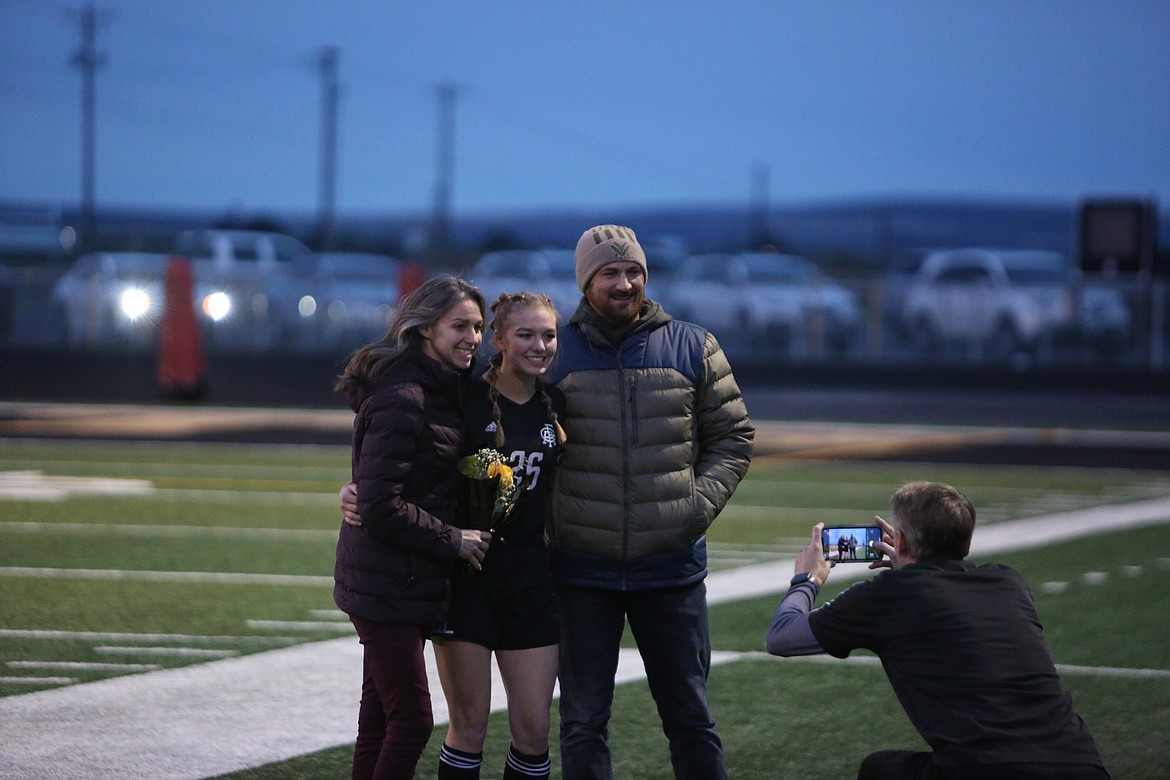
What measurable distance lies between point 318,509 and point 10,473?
3427 millimetres

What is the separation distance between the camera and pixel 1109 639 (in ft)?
25.1

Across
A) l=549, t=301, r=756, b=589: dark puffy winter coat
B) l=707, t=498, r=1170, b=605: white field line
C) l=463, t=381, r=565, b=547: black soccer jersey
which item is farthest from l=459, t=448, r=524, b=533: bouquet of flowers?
l=707, t=498, r=1170, b=605: white field line

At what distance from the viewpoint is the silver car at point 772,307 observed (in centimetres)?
3075

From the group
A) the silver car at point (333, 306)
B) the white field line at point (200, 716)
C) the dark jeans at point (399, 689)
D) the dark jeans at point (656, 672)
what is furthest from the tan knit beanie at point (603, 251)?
the silver car at point (333, 306)

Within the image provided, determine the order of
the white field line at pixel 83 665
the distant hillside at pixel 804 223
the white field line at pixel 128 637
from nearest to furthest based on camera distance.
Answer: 1. the white field line at pixel 83 665
2. the white field line at pixel 128 637
3. the distant hillside at pixel 804 223

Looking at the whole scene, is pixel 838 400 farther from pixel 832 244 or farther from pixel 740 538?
pixel 832 244

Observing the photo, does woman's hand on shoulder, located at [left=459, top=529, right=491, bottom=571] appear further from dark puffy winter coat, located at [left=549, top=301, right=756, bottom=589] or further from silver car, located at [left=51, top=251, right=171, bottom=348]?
silver car, located at [left=51, top=251, right=171, bottom=348]

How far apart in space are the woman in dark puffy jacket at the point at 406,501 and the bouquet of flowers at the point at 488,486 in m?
0.05

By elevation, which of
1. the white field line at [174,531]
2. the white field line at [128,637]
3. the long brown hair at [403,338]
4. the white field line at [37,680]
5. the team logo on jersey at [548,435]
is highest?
the long brown hair at [403,338]

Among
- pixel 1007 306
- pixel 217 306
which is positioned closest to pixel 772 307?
pixel 1007 306

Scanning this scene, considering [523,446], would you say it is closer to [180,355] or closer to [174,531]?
[174,531]

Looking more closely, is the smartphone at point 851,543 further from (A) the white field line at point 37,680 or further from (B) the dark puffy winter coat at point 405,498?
(A) the white field line at point 37,680

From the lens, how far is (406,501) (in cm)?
443

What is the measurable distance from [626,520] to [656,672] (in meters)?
0.47
